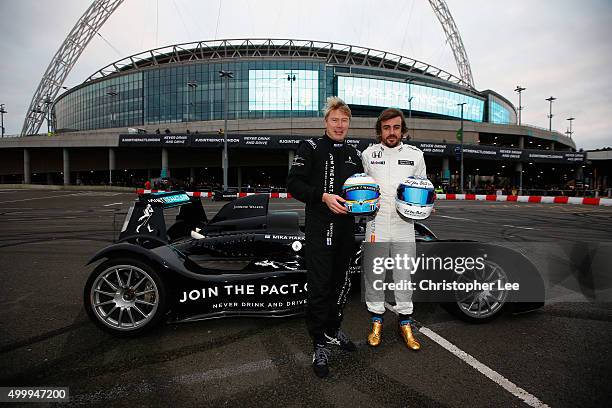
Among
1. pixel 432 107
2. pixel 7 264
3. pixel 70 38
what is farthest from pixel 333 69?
pixel 70 38

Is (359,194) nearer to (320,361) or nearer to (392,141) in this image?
(392,141)

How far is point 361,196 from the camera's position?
7.88 feet

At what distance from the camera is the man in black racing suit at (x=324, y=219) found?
100 inches

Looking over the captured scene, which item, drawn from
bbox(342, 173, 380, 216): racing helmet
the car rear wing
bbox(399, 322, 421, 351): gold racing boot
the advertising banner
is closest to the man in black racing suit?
bbox(342, 173, 380, 216): racing helmet

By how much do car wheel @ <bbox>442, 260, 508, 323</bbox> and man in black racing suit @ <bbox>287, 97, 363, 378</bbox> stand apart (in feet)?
4.60

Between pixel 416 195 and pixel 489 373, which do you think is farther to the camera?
pixel 416 195

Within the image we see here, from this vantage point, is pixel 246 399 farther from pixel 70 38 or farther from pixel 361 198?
pixel 70 38

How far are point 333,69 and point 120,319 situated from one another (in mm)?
57994

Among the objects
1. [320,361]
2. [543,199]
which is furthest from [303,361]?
[543,199]

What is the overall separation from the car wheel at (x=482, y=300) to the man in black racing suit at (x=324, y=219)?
55.2 inches

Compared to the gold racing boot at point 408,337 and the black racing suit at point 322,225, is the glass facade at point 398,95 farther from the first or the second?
the gold racing boot at point 408,337

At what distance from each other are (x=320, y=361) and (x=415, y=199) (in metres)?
1.48

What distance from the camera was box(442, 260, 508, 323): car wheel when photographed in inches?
126

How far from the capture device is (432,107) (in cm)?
6172
